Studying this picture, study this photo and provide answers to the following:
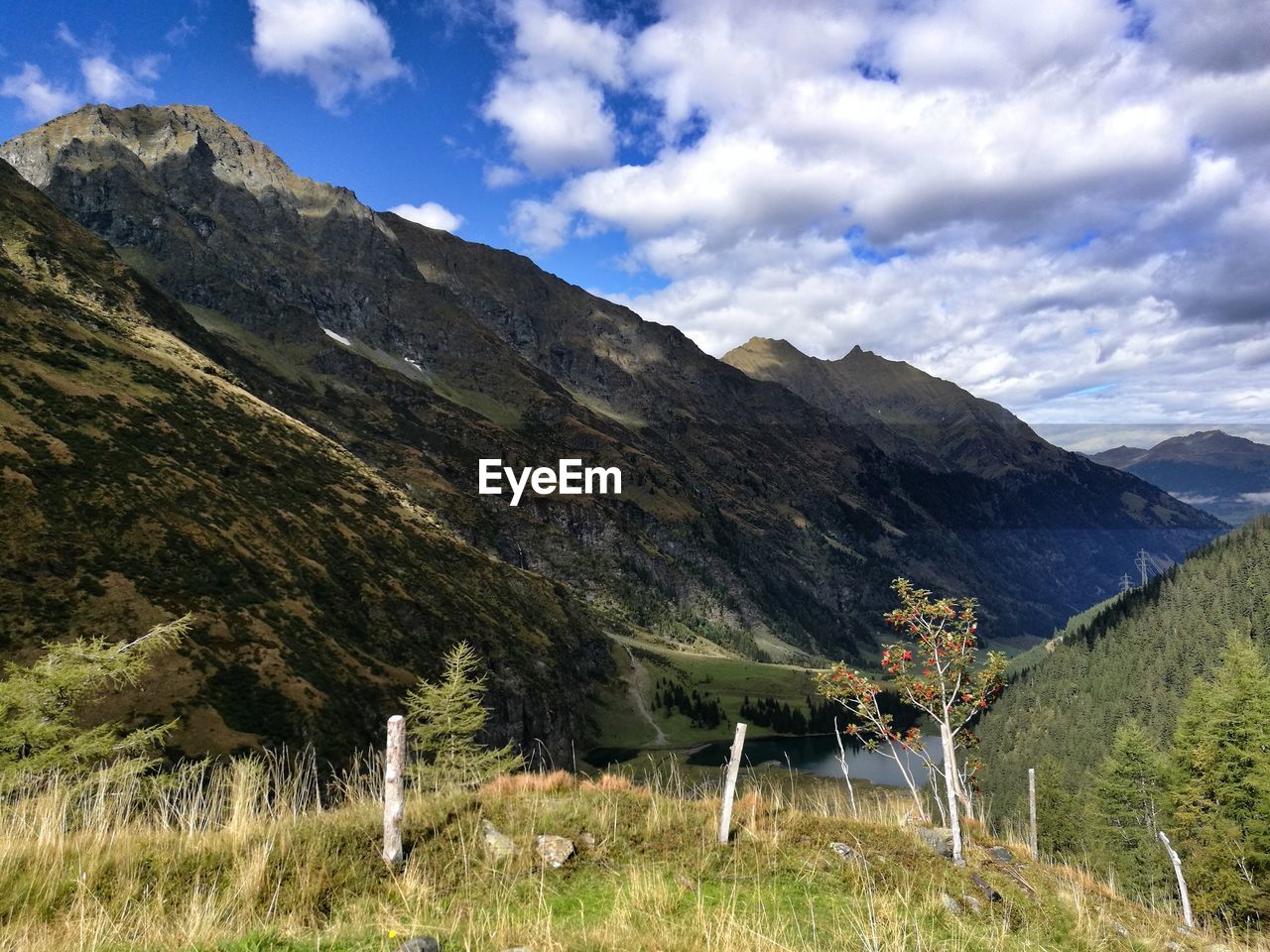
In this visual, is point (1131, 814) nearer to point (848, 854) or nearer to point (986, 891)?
point (986, 891)

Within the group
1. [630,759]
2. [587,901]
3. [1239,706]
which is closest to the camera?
[587,901]

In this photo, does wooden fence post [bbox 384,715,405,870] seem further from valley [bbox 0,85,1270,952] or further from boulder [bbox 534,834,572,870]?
boulder [bbox 534,834,572,870]

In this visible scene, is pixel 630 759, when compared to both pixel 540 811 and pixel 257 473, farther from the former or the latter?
pixel 540 811

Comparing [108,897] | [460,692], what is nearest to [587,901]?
[108,897]

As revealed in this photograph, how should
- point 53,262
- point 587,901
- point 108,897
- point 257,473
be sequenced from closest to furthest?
1. point 108,897
2. point 587,901
3. point 257,473
4. point 53,262

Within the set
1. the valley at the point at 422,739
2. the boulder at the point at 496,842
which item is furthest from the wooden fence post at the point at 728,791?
the boulder at the point at 496,842

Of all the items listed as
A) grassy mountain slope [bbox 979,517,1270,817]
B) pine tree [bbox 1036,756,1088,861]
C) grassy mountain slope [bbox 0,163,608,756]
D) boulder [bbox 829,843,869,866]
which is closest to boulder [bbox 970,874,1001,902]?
boulder [bbox 829,843,869,866]
